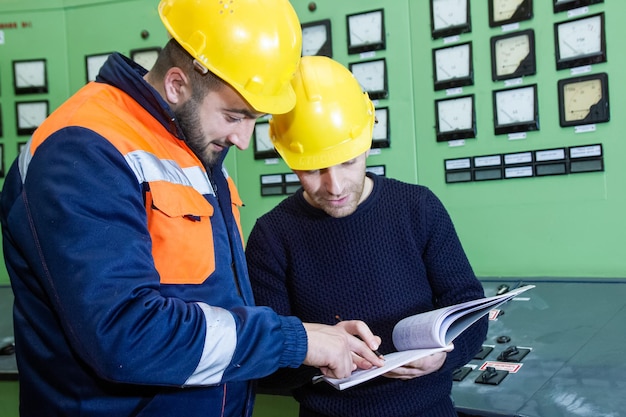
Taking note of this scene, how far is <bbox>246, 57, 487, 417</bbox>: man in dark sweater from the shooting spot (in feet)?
4.37

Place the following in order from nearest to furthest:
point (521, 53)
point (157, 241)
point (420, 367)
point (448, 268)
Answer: point (157, 241), point (420, 367), point (448, 268), point (521, 53)

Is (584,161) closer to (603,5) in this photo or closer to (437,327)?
(603,5)

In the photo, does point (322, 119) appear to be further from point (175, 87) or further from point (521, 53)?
point (521, 53)

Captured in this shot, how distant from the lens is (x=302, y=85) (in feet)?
4.42

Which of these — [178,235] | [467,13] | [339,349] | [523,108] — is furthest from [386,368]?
[467,13]

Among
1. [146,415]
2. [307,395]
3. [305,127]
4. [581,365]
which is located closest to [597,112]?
[581,365]

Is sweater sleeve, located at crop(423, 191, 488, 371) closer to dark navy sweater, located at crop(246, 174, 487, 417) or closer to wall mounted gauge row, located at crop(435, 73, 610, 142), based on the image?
dark navy sweater, located at crop(246, 174, 487, 417)

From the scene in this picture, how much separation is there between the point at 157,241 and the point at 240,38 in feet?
1.33

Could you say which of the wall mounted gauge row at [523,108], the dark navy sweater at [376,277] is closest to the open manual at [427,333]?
the dark navy sweater at [376,277]

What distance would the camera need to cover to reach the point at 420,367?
1.22m

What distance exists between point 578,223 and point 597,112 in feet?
1.31

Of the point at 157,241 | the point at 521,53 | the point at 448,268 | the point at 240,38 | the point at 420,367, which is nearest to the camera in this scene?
the point at 157,241

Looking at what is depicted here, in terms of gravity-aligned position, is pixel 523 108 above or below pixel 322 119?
above

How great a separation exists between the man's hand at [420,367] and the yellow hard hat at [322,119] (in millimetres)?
476
